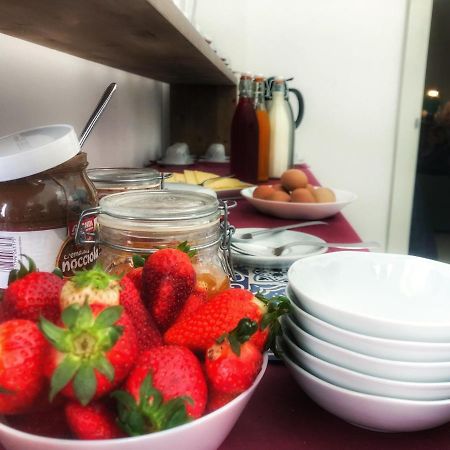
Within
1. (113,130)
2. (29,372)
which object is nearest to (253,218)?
(113,130)

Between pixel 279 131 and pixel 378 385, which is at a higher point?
pixel 279 131

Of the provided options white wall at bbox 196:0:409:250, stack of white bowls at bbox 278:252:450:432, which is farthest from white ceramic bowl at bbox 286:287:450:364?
white wall at bbox 196:0:409:250

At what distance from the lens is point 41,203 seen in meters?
0.45

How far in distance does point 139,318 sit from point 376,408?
167 millimetres

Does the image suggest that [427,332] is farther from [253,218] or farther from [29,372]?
[253,218]

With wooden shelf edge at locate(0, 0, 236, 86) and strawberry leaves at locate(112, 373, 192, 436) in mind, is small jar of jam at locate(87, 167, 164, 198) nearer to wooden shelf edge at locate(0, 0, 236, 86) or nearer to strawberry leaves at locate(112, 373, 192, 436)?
wooden shelf edge at locate(0, 0, 236, 86)

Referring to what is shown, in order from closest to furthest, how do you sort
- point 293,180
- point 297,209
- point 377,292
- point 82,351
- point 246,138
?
1. point 82,351
2. point 377,292
3. point 297,209
4. point 293,180
5. point 246,138

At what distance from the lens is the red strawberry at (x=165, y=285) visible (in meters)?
0.34

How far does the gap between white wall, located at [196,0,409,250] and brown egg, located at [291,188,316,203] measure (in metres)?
1.68

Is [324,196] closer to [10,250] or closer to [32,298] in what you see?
[10,250]

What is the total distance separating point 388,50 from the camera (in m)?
2.64

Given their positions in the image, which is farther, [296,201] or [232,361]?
[296,201]

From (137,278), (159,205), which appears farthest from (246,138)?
(137,278)

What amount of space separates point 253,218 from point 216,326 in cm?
81
